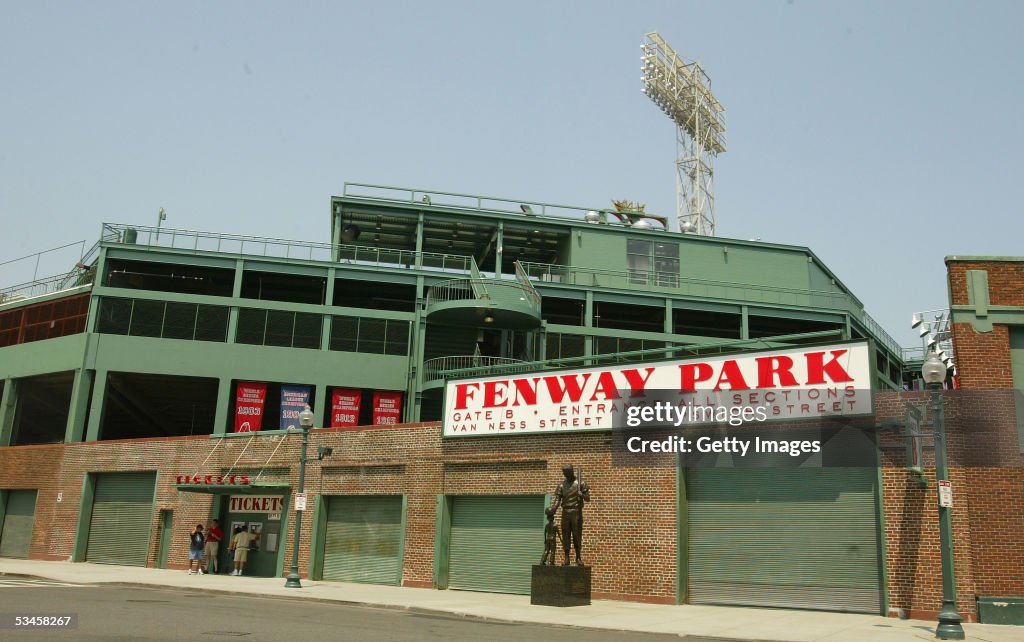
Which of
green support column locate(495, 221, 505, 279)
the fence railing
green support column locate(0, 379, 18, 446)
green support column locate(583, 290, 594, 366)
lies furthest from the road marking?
green support column locate(495, 221, 505, 279)

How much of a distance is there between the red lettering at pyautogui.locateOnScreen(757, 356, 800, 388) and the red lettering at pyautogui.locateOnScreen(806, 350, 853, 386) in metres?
0.37

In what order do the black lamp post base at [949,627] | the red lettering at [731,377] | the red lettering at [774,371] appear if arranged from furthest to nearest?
1. the red lettering at [731,377]
2. the red lettering at [774,371]
3. the black lamp post base at [949,627]

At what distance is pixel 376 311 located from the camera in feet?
138

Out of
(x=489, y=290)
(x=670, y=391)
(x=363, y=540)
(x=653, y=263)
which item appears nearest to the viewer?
(x=670, y=391)

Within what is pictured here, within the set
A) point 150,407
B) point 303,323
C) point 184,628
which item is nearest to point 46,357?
point 150,407

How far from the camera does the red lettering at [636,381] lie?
20938mm

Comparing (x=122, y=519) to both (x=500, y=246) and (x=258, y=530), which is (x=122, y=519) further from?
(x=500, y=246)

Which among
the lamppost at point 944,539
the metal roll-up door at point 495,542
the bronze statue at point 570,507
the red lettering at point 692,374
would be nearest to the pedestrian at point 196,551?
the metal roll-up door at point 495,542

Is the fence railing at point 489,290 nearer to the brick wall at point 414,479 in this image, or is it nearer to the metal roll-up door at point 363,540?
the brick wall at point 414,479

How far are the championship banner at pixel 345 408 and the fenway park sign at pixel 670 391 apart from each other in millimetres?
15913

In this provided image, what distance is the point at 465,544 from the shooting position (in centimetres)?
2348

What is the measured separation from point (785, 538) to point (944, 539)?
4.73 meters

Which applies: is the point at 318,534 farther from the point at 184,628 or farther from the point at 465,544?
the point at 184,628

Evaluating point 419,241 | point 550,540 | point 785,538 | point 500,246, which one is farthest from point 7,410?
point 785,538
